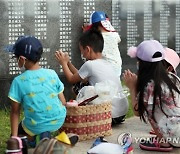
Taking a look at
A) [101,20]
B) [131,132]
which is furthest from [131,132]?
[101,20]

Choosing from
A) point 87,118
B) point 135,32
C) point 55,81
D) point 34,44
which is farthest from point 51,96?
point 135,32

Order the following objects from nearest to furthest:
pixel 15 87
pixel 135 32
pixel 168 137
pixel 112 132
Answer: pixel 15 87, pixel 168 137, pixel 112 132, pixel 135 32

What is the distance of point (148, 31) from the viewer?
8789 mm

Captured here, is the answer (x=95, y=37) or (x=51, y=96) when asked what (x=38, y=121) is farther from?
(x=95, y=37)

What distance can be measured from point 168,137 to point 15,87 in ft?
4.43

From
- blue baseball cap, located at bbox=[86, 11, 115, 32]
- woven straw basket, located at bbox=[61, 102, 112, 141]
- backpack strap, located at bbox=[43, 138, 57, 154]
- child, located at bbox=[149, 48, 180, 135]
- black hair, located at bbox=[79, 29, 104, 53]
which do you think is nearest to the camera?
backpack strap, located at bbox=[43, 138, 57, 154]

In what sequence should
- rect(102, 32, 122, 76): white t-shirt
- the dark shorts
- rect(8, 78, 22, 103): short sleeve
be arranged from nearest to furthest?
rect(8, 78, 22, 103): short sleeve
the dark shorts
rect(102, 32, 122, 76): white t-shirt

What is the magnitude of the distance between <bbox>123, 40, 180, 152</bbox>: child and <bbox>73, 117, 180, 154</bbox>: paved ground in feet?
0.66

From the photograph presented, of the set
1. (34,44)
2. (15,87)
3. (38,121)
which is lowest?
(38,121)

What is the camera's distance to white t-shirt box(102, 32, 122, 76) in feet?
19.7

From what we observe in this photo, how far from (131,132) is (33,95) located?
1.62 m

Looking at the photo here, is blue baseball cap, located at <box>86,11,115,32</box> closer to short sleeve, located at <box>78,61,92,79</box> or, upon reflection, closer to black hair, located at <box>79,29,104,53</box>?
black hair, located at <box>79,29,104,53</box>

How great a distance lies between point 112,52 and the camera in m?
6.09

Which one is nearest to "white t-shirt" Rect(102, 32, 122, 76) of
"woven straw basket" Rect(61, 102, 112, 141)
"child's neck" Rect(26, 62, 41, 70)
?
"woven straw basket" Rect(61, 102, 112, 141)
